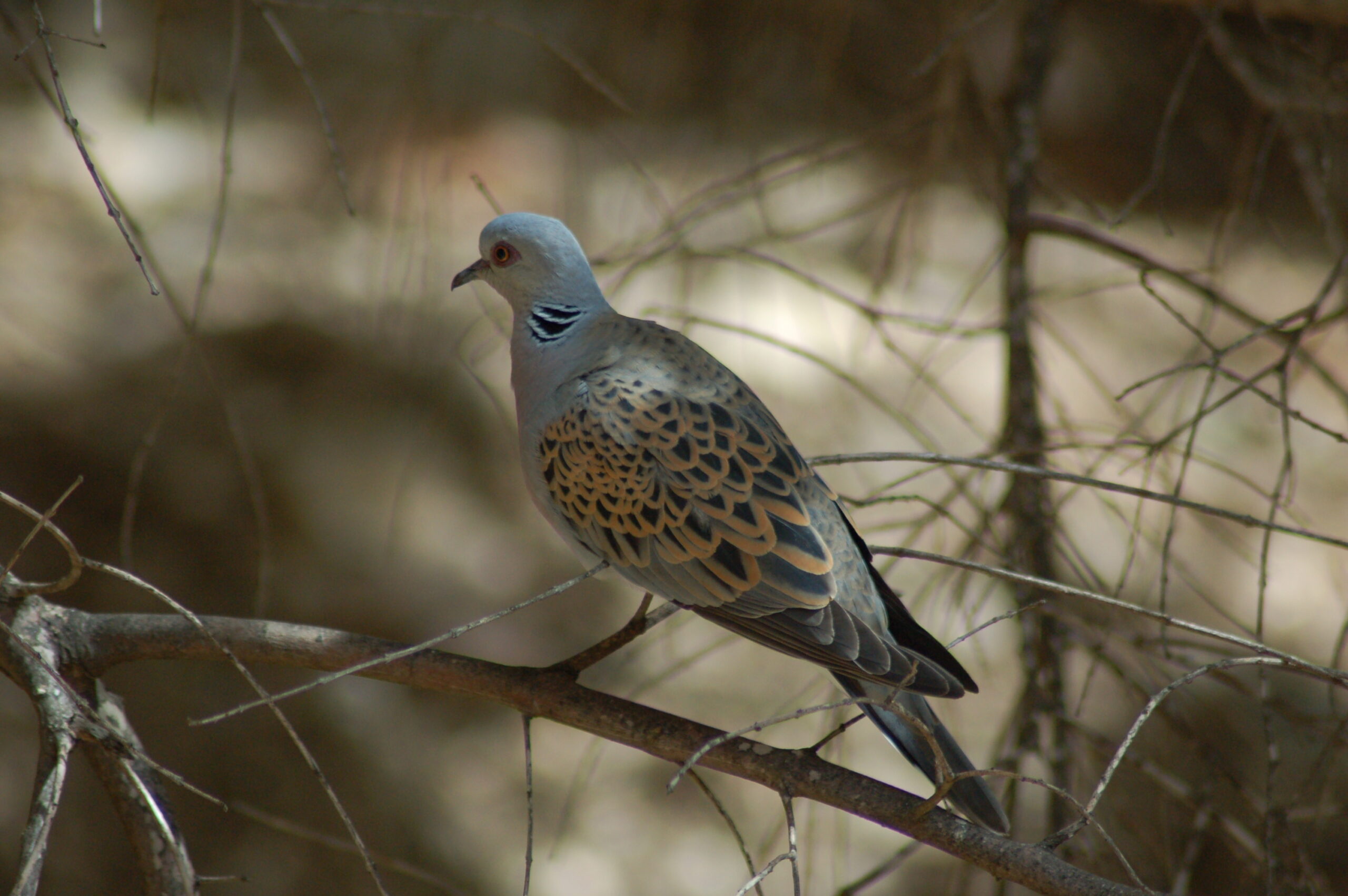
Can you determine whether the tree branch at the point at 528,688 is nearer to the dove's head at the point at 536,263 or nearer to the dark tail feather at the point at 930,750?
the dark tail feather at the point at 930,750

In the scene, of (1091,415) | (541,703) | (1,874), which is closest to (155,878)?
(541,703)

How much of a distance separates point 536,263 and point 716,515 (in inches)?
26.2

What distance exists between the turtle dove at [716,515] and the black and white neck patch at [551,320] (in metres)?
0.07

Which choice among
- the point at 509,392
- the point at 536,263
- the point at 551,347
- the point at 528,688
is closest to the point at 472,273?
the point at 536,263

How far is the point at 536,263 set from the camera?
2057 mm

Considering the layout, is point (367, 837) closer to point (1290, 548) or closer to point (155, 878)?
point (155, 878)

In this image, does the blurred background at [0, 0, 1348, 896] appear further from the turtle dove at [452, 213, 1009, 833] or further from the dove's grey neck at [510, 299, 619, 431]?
the turtle dove at [452, 213, 1009, 833]

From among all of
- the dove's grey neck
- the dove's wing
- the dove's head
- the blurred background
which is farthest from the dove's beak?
the blurred background

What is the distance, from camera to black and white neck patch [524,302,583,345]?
2025 mm

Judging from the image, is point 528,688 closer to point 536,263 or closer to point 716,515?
point 716,515

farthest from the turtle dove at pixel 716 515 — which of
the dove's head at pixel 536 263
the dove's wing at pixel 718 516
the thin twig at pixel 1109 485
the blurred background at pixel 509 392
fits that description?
the blurred background at pixel 509 392

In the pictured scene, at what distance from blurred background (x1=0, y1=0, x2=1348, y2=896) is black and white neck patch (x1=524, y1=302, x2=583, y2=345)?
0.59m

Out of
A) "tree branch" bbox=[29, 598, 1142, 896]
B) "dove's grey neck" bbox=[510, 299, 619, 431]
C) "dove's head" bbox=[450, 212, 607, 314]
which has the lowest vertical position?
"tree branch" bbox=[29, 598, 1142, 896]

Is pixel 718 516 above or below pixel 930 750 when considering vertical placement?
above
